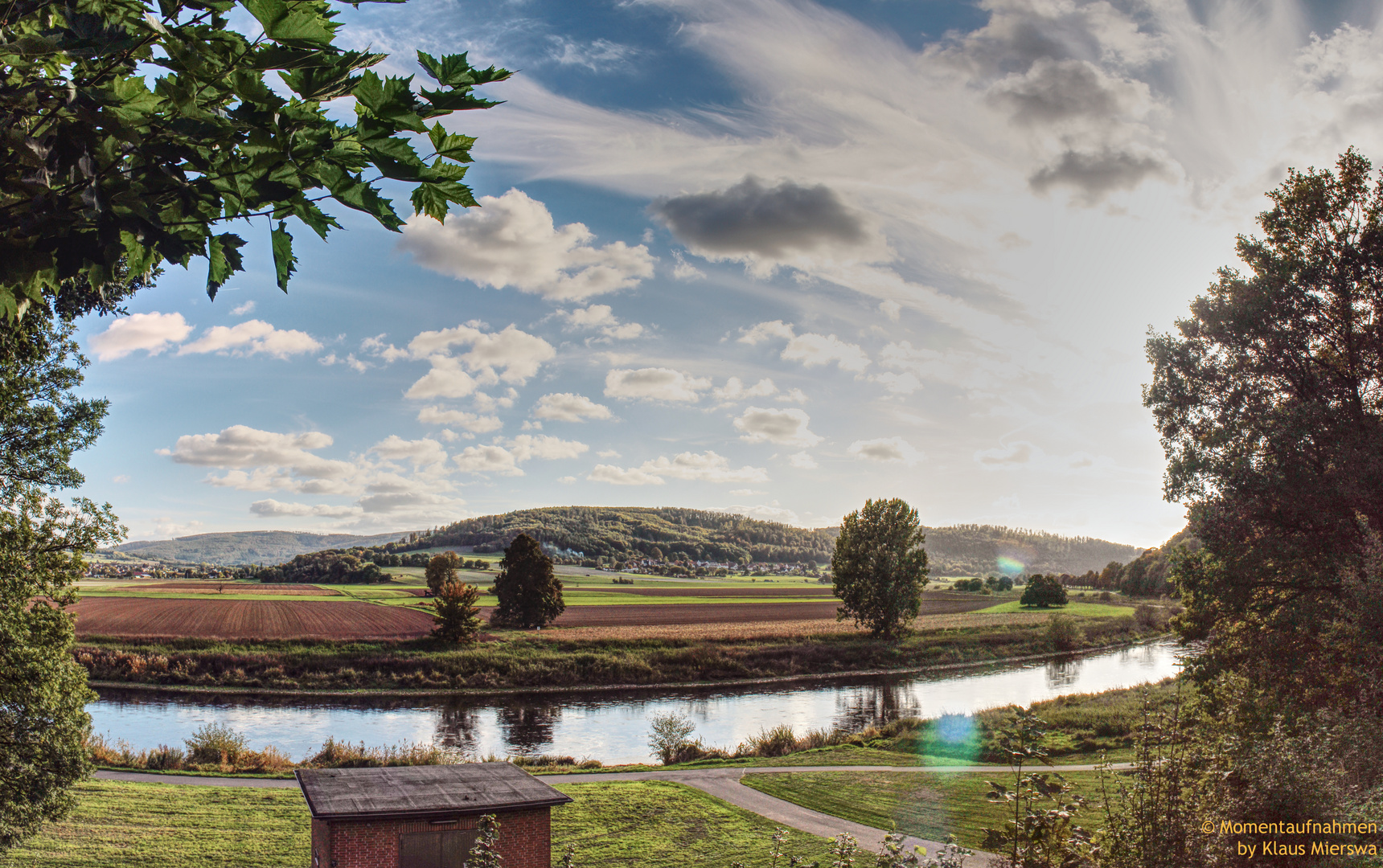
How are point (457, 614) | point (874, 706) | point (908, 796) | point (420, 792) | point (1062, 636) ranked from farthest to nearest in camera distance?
point (1062, 636) → point (457, 614) → point (874, 706) → point (908, 796) → point (420, 792)

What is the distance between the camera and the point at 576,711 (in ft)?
129

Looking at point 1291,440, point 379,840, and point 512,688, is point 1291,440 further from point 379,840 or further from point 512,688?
point 512,688

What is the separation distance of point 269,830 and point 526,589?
43.4 meters

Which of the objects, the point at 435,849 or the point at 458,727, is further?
the point at 458,727

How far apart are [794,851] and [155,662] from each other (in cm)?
4493

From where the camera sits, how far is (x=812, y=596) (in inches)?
4483

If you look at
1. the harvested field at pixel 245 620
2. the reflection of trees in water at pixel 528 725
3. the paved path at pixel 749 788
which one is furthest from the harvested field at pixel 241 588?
the paved path at pixel 749 788

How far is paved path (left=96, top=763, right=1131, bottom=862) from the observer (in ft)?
61.1

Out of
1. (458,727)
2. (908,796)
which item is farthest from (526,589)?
(908,796)

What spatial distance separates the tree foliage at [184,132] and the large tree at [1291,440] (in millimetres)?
18965

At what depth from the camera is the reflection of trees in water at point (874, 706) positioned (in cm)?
3672

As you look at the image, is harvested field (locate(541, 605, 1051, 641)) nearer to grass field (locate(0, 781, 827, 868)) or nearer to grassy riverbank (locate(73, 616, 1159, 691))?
grassy riverbank (locate(73, 616, 1159, 691))

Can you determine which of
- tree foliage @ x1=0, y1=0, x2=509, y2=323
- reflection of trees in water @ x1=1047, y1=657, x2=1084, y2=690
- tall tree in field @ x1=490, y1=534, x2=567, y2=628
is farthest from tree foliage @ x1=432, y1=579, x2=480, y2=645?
tree foliage @ x1=0, y1=0, x2=509, y2=323

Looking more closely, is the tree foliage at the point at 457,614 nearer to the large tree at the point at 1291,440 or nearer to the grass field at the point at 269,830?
the grass field at the point at 269,830
